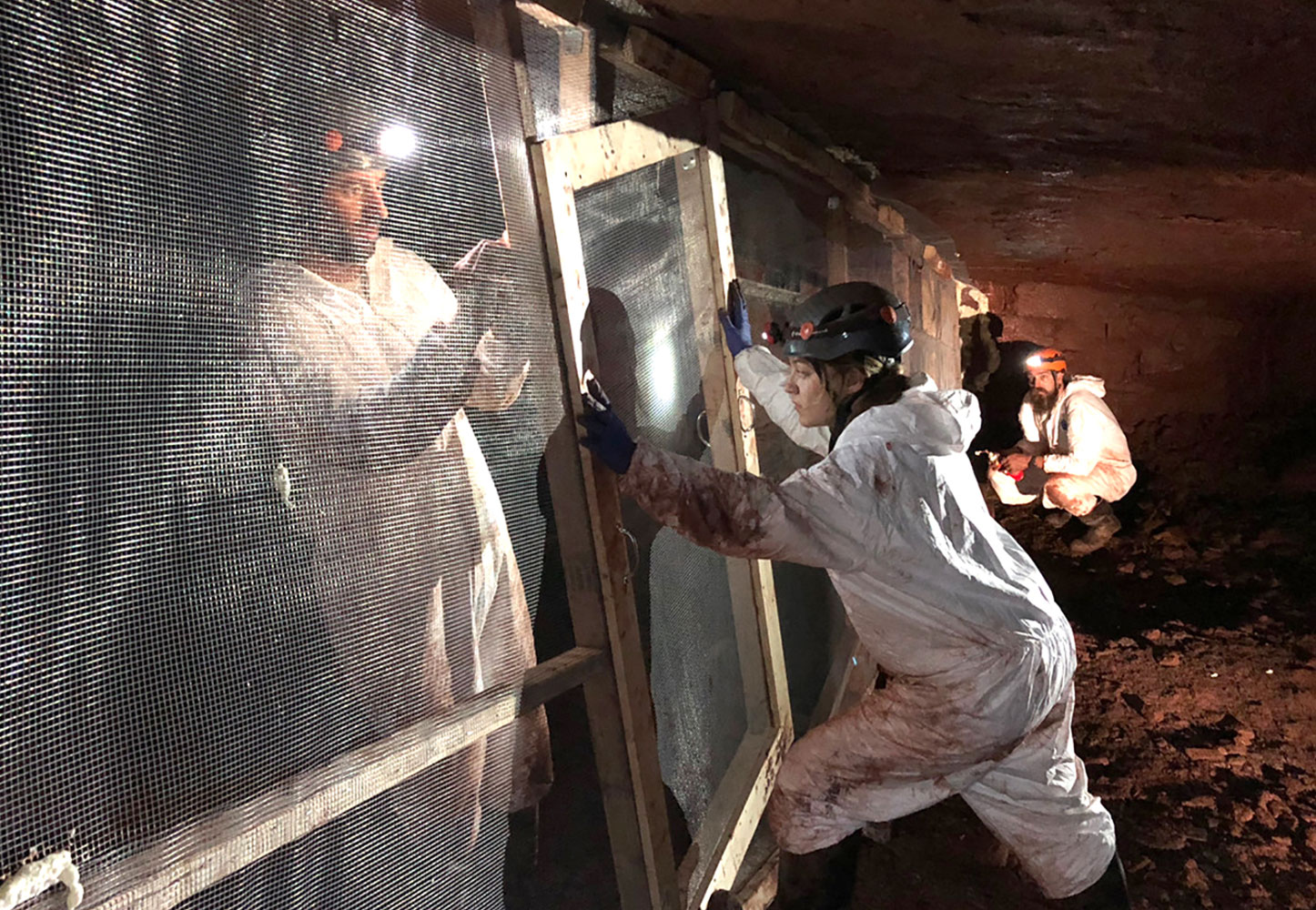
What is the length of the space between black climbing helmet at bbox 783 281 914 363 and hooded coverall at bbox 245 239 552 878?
1191 mm

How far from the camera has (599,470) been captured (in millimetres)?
1595

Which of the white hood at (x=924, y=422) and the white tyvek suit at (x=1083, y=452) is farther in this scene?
the white tyvek suit at (x=1083, y=452)

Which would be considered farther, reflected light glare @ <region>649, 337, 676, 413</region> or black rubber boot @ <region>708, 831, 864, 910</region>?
black rubber boot @ <region>708, 831, 864, 910</region>

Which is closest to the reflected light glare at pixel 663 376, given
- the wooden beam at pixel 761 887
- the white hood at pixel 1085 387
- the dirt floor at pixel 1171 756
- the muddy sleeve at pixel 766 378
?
the muddy sleeve at pixel 766 378

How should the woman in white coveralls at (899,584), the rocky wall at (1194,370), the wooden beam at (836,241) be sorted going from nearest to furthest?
1. the woman in white coveralls at (899,584)
2. the wooden beam at (836,241)
3. the rocky wall at (1194,370)

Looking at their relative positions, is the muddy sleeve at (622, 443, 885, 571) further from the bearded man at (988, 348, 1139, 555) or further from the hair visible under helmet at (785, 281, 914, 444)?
the bearded man at (988, 348, 1139, 555)

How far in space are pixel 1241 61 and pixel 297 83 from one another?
7.31 feet

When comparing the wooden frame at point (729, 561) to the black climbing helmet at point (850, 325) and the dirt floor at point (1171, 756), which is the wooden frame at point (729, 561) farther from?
the black climbing helmet at point (850, 325)

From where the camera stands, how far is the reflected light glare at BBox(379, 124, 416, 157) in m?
1.19

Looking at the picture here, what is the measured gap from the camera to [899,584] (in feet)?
6.69

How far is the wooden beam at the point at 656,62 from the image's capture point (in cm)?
188

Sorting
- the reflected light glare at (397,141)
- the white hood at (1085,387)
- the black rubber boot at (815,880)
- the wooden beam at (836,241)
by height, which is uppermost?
the reflected light glare at (397,141)

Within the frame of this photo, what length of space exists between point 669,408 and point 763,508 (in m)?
0.51

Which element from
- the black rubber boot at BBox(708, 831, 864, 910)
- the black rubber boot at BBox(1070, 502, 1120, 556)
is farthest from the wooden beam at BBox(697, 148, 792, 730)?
the black rubber boot at BBox(1070, 502, 1120, 556)
